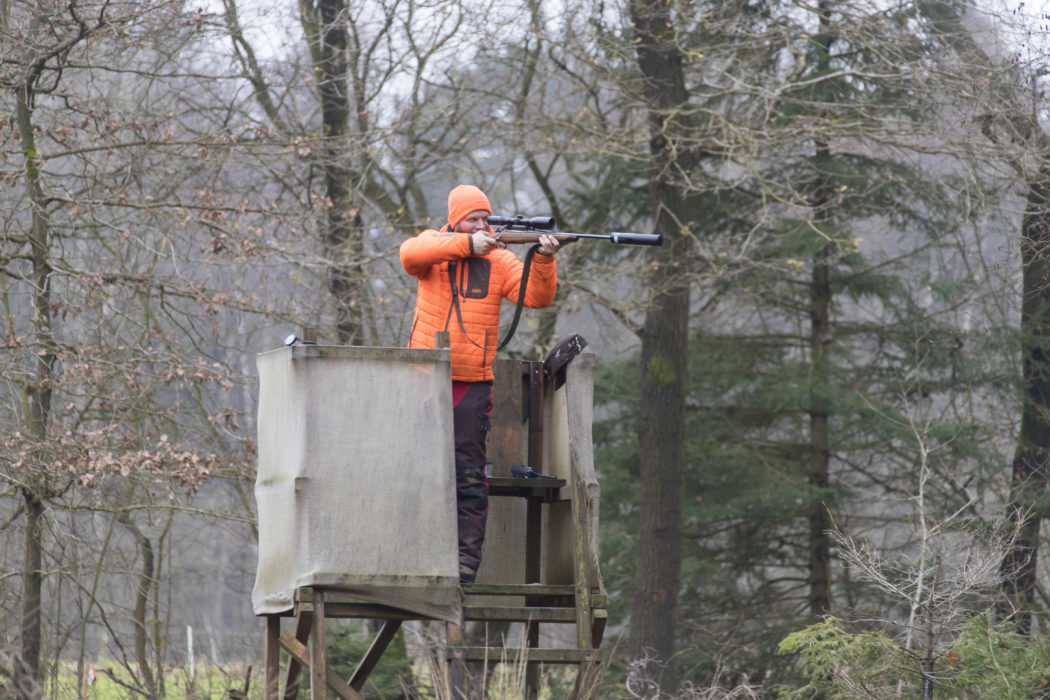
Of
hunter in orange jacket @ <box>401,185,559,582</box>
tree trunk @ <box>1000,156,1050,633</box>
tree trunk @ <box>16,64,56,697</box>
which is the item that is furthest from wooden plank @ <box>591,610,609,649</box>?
tree trunk @ <box>1000,156,1050,633</box>

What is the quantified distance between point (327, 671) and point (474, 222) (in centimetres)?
218

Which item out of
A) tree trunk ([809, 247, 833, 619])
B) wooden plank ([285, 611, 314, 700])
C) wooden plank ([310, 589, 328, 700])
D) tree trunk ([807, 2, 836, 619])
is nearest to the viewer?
wooden plank ([310, 589, 328, 700])

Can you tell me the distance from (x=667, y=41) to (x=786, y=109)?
2297mm

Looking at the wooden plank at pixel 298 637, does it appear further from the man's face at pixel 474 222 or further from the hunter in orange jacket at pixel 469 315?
the man's face at pixel 474 222

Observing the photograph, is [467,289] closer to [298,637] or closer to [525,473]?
[525,473]

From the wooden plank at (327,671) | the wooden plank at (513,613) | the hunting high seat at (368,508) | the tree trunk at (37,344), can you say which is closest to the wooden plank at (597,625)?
the hunting high seat at (368,508)

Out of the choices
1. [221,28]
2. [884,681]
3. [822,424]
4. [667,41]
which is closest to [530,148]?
[667,41]

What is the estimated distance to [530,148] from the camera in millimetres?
15664

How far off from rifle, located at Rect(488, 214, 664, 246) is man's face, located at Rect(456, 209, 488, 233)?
35 mm

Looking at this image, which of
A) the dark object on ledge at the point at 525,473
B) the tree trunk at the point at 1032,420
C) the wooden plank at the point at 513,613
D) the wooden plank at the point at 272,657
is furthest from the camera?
the tree trunk at the point at 1032,420

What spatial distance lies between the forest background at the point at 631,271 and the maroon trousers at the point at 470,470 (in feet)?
7.52

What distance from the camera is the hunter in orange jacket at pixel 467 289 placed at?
6074 millimetres

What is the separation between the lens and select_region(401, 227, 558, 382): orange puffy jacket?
607 cm

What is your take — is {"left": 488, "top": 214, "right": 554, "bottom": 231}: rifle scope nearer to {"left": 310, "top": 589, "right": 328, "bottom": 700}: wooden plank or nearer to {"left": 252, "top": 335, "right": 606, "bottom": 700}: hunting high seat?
{"left": 252, "top": 335, "right": 606, "bottom": 700}: hunting high seat
